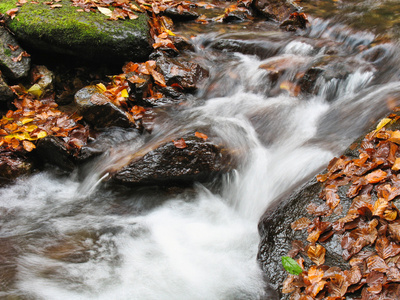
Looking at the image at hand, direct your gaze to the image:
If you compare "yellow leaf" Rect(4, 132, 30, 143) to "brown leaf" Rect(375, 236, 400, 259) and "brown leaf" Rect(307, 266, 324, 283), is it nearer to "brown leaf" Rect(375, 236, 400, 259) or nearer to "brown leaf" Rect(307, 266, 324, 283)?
"brown leaf" Rect(307, 266, 324, 283)

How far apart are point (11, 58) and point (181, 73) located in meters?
3.12

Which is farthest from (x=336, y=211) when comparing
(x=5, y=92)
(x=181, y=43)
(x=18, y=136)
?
(x=5, y=92)

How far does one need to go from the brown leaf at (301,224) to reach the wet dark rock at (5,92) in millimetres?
5061

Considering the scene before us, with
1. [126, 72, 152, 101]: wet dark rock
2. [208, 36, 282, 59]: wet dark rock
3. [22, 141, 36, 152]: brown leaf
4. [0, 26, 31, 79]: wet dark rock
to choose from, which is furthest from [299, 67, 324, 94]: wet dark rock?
[0, 26, 31, 79]: wet dark rock

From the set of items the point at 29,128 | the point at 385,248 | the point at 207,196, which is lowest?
the point at 29,128

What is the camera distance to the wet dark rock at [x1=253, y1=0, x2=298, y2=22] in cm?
743

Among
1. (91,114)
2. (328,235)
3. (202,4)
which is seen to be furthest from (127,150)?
(202,4)

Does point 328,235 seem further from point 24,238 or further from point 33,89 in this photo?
point 33,89

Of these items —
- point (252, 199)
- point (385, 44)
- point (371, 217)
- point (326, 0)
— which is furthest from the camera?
point (326, 0)

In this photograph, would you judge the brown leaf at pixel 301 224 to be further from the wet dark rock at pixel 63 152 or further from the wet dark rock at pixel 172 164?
the wet dark rock at pixel 63 152

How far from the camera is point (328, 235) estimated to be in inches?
107

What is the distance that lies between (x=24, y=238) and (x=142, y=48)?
151 inches

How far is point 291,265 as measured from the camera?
2.67 metres

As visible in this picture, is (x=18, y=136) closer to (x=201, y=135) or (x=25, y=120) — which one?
(x=25, y=120)
